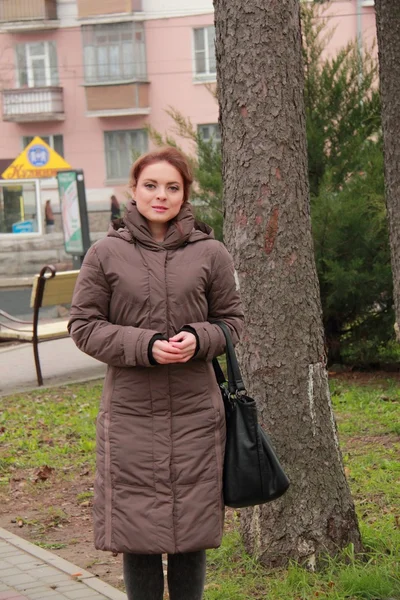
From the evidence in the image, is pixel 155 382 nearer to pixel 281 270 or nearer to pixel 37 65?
pixel 281 270

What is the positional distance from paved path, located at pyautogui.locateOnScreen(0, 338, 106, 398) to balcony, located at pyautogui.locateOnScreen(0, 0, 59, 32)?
3117cm

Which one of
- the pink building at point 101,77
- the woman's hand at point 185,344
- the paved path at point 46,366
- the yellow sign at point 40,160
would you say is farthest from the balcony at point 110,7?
the woman's hand at point 185,344

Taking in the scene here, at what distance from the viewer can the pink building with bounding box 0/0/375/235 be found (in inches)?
1601

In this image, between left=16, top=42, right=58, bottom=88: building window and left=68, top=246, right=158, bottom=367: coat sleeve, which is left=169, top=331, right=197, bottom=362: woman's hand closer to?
left=68, top=246, right=158, bottom=367: coat sleeve

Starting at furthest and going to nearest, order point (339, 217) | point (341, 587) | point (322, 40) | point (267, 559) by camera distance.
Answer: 1. point (322, 40)
2. point (339, 217)
3. point (267, 559)
4. point (341, 587)

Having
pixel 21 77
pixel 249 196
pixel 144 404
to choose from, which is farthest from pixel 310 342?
pixel 21 77

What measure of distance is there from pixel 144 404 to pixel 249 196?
134 cm

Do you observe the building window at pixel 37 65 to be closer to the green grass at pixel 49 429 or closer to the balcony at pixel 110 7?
the balcony at pixel 110 7

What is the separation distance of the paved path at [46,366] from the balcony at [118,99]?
29.2 metres

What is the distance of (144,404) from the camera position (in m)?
3.45

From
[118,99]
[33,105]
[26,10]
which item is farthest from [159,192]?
[26,10]

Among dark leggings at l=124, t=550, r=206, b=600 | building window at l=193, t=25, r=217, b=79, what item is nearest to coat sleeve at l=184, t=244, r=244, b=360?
dark leggings at l=124, t=550, r=206, b=600

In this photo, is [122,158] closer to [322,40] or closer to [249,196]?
[322,40]

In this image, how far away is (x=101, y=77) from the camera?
41688 mm
